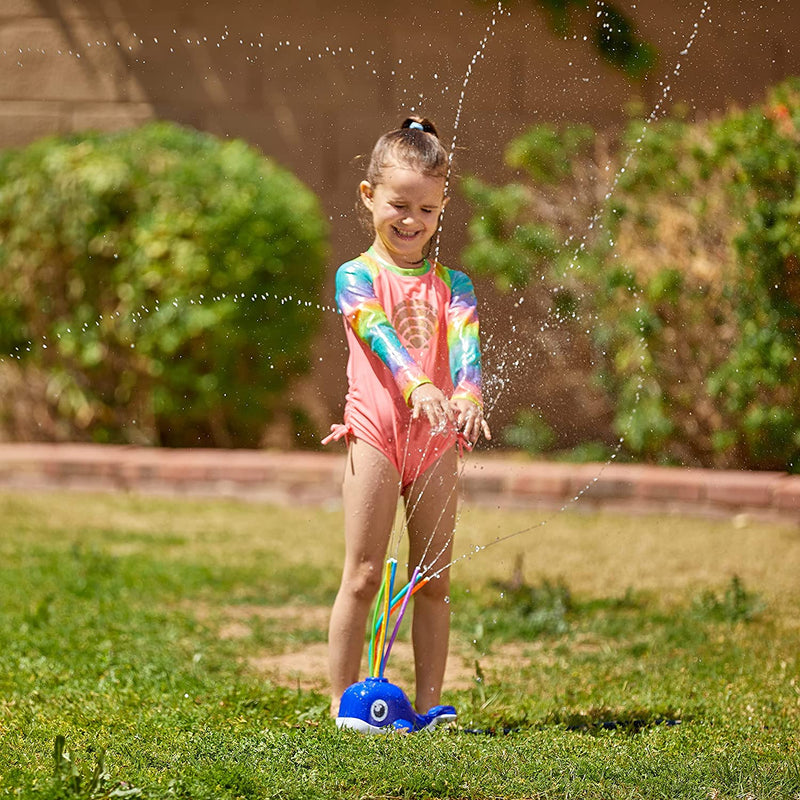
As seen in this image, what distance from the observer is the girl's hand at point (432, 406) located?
3133 millimetres

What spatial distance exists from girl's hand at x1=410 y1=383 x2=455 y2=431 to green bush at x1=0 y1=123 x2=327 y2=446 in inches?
179

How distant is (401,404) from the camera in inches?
132

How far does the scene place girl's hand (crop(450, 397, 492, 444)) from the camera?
10.5 ft

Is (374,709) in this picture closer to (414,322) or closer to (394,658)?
(414,322)

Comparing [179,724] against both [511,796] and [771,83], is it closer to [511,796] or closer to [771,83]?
[511,796]

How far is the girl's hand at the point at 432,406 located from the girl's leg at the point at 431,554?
247mm

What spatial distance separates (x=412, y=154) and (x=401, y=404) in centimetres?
60

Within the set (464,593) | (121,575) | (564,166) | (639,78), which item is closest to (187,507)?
(121,575)

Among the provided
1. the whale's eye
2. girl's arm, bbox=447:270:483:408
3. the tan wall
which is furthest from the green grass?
the tan wall

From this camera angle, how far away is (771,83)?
7.82 m


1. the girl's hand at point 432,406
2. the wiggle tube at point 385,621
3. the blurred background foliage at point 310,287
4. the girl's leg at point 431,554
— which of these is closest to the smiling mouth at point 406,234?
the girl's hand at point 432,406

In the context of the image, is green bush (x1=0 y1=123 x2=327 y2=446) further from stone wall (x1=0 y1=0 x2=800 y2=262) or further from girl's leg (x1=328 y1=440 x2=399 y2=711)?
girl's leg (x1=328 y1=440 x2=399 y2=711)

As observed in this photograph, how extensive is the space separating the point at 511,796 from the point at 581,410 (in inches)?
217

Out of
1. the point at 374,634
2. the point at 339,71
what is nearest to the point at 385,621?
the point at 374,634
